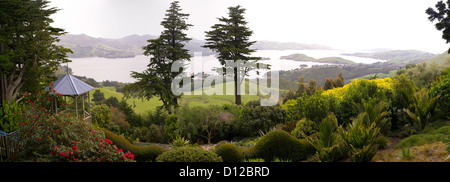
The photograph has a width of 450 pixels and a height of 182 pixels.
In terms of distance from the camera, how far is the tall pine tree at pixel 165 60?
69.6ft

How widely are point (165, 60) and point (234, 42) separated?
18.3 ft

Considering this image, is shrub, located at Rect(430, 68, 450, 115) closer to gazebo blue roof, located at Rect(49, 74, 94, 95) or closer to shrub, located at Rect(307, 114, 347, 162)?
shrub, located at Rect(307, 114, 347, 162)

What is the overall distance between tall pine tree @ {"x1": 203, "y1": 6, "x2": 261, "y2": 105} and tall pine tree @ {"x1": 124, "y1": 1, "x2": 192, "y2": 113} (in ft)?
7.24

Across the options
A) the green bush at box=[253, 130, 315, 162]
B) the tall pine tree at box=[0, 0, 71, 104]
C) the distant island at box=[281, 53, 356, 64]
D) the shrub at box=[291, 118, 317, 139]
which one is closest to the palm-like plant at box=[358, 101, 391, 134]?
the shrub at box=[291, 118, 317, 139]

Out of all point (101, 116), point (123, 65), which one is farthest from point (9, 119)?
point (123, 65)

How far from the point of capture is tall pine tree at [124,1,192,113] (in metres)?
21.2

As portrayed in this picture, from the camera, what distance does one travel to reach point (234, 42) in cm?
2238

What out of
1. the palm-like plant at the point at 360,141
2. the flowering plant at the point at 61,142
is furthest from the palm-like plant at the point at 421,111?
the flowering plant at the point at 61,142

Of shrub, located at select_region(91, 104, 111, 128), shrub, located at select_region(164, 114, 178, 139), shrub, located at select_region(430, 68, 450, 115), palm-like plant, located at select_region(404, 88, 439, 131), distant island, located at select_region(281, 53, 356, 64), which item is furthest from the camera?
distant island, located at select_region(281, 53, 356, 64)

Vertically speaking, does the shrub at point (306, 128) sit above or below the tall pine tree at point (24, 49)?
below

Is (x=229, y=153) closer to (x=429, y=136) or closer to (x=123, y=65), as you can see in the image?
(x=429, y=136)

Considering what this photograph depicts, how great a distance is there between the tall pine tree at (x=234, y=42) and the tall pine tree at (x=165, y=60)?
2206 millimetres

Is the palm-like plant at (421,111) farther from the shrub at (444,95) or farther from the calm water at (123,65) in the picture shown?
the calm water at (123,65)
